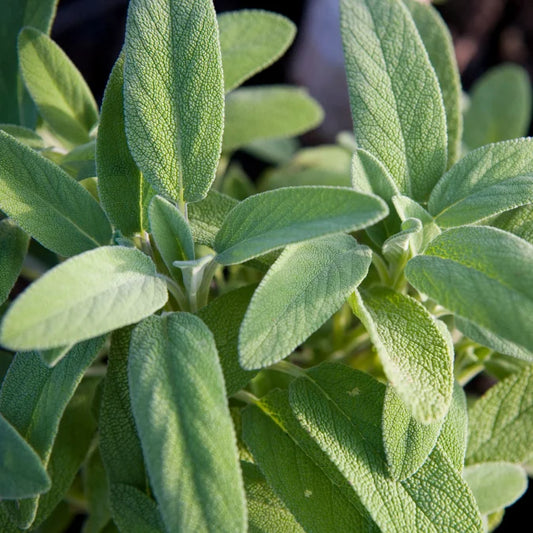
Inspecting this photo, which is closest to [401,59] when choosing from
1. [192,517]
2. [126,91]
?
[126,91]

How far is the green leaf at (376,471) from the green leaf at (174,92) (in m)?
0.24

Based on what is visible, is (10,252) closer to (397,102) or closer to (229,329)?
(229,329)

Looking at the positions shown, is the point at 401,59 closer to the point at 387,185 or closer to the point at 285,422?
the point at 387,185

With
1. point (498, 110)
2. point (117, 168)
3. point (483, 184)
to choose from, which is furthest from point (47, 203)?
point (498, 110)

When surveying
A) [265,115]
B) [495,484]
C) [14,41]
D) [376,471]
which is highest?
[14,41]

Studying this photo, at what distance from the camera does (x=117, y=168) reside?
0.67 metres

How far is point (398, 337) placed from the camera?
1.95ft

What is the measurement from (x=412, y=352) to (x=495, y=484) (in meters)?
0.28

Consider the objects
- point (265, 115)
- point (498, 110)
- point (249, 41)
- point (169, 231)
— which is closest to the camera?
point (169, 231)

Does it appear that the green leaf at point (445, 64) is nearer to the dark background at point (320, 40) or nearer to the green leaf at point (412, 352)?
the green leaf at point (412, 352)

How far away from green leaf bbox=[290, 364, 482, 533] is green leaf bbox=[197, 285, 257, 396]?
59 millimetres

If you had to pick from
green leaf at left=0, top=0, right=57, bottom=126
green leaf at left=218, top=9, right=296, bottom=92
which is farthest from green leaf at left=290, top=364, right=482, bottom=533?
green leaf at left=0, top=0, right=57, bottom=126

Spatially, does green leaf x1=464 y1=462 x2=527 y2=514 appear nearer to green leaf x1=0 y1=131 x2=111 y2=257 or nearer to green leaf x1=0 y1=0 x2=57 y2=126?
green leaf x1=0 y1=131 x2=111 y2=257

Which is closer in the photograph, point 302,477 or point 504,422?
point 302,477
